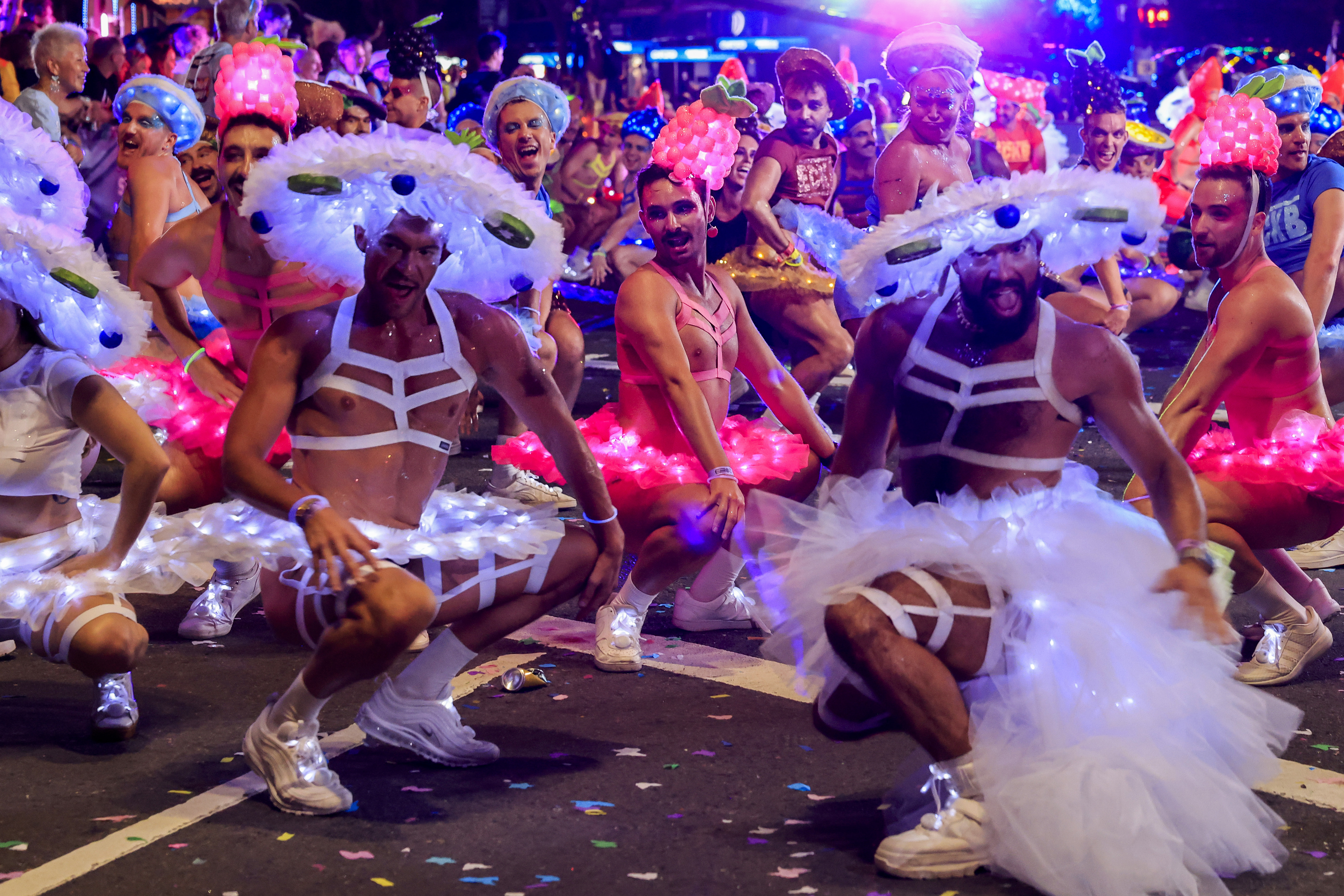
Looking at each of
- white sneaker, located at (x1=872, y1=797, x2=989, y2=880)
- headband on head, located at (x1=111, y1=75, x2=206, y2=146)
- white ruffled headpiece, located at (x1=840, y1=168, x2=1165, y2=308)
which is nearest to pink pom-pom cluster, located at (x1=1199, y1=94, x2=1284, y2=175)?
white ruffled headpiece, located at (x1=840, y1=168, x2=1165, y2=308)

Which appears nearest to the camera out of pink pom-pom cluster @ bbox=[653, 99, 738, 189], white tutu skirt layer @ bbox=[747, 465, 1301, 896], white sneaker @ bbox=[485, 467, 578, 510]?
white tutu skirt layer @ bbox=[747, 465, 1301, 896]

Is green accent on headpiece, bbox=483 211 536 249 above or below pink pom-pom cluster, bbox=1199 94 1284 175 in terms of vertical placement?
below

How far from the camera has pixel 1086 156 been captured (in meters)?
9.96

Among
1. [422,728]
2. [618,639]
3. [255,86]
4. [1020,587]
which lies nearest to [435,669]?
[422,728]

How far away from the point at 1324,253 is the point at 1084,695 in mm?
3933

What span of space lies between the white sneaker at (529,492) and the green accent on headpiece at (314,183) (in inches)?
151

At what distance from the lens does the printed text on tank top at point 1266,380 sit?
5.10 meters

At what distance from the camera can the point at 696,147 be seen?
18.0ft

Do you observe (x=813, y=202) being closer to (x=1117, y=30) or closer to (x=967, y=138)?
(x=967, y=138)

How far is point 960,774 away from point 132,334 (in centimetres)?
290

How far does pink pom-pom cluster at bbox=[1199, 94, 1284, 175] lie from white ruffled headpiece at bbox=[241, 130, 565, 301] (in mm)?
2403

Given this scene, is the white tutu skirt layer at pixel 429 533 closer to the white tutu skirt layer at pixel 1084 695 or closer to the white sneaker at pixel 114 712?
the white sneaker at pixel 114 712

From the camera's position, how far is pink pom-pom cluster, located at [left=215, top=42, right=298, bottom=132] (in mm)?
5453

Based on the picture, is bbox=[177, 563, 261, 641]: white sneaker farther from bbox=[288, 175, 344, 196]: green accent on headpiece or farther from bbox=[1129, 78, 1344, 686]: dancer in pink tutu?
bbox=[1129, 78, 1344, 686]: dancer in pink tutu
